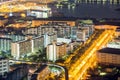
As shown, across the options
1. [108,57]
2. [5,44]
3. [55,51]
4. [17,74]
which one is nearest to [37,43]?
[5,44]

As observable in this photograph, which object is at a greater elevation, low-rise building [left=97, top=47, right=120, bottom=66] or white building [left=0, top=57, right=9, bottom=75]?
white building [left=0, top=57, right=9, bottom=75]

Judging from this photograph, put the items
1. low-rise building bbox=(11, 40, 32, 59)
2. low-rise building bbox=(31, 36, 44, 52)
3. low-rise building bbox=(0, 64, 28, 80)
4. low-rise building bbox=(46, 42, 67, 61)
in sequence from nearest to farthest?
1. low-rise building bbox=(0, 64, 28, 80)
2. low-rise building bbox=(46, 42, 67, 61)
3. low-rise building bbox=(11, 40, 32, 59)
4. low-rise building bbox=(31, 36, 44, 52)

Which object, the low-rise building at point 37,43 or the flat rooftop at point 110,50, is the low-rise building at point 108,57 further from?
the low-rise building at point 37,43

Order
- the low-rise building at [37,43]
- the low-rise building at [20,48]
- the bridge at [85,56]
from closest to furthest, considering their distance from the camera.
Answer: the bridge at [85,56] → the low-rise building at [20,48] → the low-rise building at [37,43]

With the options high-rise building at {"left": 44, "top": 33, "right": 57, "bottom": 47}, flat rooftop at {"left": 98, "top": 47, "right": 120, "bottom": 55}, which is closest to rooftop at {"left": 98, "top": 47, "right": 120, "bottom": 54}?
flat rooftop at {"left": 98, "top": 47, "right": 120, "bottom": 55}

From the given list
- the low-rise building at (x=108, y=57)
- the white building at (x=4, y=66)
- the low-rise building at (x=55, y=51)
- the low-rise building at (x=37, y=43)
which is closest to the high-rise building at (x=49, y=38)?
the low-rise building at (x=37, y=43)

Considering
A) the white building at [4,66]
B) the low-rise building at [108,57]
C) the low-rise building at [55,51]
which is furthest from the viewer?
the low-rise building at [55,51]

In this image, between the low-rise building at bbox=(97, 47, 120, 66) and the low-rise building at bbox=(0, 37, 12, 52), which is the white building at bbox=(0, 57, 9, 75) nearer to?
the low-rise building at bbox=(0, 37, 12, 52)

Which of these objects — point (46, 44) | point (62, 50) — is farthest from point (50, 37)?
point (62, 50)

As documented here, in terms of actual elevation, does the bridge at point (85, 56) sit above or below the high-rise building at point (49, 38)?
below

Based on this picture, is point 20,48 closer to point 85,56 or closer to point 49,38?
point 49,38
